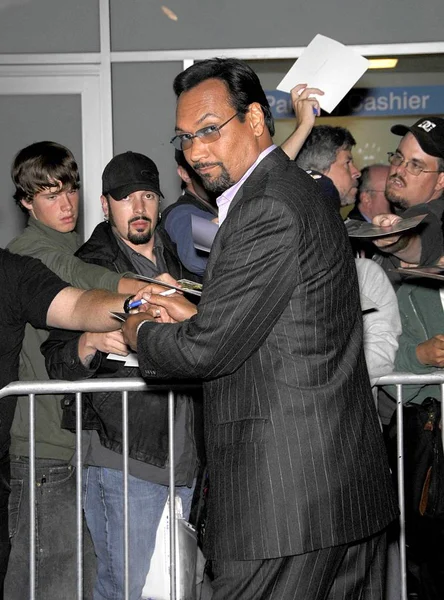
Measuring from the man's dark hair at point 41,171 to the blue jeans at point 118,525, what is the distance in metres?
1.43

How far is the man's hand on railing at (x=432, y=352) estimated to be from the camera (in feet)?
15.8

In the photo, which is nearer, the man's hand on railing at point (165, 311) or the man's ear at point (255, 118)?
the man's ear at point (255, 118)

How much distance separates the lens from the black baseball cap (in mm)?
5176

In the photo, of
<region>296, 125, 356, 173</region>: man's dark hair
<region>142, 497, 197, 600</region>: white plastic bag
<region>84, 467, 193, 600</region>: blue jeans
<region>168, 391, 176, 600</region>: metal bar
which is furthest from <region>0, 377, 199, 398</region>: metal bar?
<region>296, 125, 356, 173</region>: man's dark hair

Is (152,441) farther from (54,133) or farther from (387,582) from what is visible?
(54,133)

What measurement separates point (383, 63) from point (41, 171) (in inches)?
152

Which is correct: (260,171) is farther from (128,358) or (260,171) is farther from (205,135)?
(128,358)

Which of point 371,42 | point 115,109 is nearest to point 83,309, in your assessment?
point 115,109

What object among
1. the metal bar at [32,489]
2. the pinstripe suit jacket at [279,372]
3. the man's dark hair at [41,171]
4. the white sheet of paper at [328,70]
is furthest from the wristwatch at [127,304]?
the white sheet of paper at [328,70]

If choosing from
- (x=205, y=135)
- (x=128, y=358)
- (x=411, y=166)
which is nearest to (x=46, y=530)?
(x=128, y=358)

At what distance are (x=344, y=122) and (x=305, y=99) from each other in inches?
108

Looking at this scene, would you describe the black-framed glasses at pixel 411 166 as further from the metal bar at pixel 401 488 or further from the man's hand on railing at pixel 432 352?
the metal bar at pixel 401 488

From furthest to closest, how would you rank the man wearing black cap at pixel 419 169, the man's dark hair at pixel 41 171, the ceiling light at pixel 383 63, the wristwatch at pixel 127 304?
1. the ceiling light at pixel 383 63
2. the man wearing black cap at pixel 419 169
3. the man's dark hair at pixel 41 171
4. the wristwatch at pixel 127 304

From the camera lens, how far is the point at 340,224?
11.5ft
